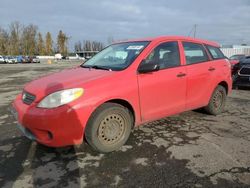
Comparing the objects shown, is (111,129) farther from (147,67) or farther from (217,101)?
(217,101)

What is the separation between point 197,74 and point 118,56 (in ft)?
5.25

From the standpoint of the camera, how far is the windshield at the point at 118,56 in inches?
175

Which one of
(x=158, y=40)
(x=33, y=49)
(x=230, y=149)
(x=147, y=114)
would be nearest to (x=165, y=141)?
(x=147, y=114)

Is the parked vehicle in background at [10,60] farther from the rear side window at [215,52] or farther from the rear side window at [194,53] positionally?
the rear side window at [194,53]

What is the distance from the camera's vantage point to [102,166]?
11.9 feet

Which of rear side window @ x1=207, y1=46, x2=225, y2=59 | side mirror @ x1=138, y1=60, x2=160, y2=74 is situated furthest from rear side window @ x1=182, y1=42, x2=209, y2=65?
side mirror @ x1=138, y1=60, x2=160, y2=74

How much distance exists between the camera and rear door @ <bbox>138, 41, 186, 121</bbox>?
4.37 meters

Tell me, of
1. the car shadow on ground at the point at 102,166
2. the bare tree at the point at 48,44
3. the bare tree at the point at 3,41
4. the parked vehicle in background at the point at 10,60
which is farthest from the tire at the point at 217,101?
the bare tree at the point at 48,44

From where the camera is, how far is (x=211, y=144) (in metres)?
4.38

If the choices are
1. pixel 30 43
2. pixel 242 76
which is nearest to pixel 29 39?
pixel 30 43

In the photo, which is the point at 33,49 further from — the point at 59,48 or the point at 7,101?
the point at 7,101

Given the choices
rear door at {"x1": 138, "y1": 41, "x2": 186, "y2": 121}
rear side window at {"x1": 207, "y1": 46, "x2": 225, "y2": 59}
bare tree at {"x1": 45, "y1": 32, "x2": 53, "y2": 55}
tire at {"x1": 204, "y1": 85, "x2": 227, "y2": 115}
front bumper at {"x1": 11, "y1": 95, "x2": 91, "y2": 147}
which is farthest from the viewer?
bare tree at {"x1": 45, "y1": 32, "x2": 53, "y2": 55}

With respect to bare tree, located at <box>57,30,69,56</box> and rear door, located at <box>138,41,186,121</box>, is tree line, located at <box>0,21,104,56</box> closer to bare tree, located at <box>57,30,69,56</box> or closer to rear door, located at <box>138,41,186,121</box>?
bare tree, located at <box>57,30,69,56</box>

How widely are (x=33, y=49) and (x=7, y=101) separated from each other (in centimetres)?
8946
